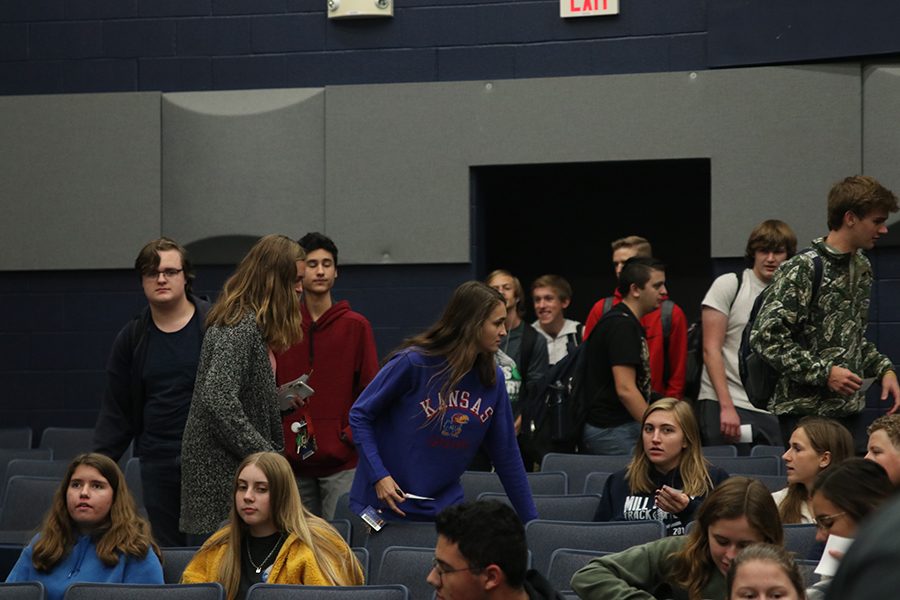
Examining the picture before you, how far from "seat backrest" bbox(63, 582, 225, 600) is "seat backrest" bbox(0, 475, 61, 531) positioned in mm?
1962

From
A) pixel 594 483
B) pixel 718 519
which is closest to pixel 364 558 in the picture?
pixel 718 519

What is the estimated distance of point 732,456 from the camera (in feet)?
18.6

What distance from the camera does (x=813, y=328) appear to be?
184 inches

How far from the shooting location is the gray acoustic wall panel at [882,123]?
699cm

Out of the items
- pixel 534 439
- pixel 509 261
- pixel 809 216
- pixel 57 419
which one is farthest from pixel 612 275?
pixel 57 419

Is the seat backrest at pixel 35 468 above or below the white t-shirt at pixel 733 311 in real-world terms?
below

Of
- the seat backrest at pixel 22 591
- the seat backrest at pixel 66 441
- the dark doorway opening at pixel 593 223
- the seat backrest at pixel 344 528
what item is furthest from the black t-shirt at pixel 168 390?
the dark doorway opening at pixel 593 223

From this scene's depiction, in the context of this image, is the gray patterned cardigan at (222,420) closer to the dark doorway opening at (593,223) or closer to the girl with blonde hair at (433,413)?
the girl with blonde hair at (433,413)

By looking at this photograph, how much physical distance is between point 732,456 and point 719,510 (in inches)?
105

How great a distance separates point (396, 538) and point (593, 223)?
176 inches

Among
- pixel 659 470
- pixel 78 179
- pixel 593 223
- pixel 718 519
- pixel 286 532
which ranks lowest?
pixel 286 532

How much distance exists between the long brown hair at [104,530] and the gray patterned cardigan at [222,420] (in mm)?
190

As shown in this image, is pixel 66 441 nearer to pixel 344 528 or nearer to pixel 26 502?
pixel 26 502

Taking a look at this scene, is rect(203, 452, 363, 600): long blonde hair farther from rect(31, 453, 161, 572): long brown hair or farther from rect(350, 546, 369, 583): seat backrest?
rect(31, 453, 161, 572): long brown hair
